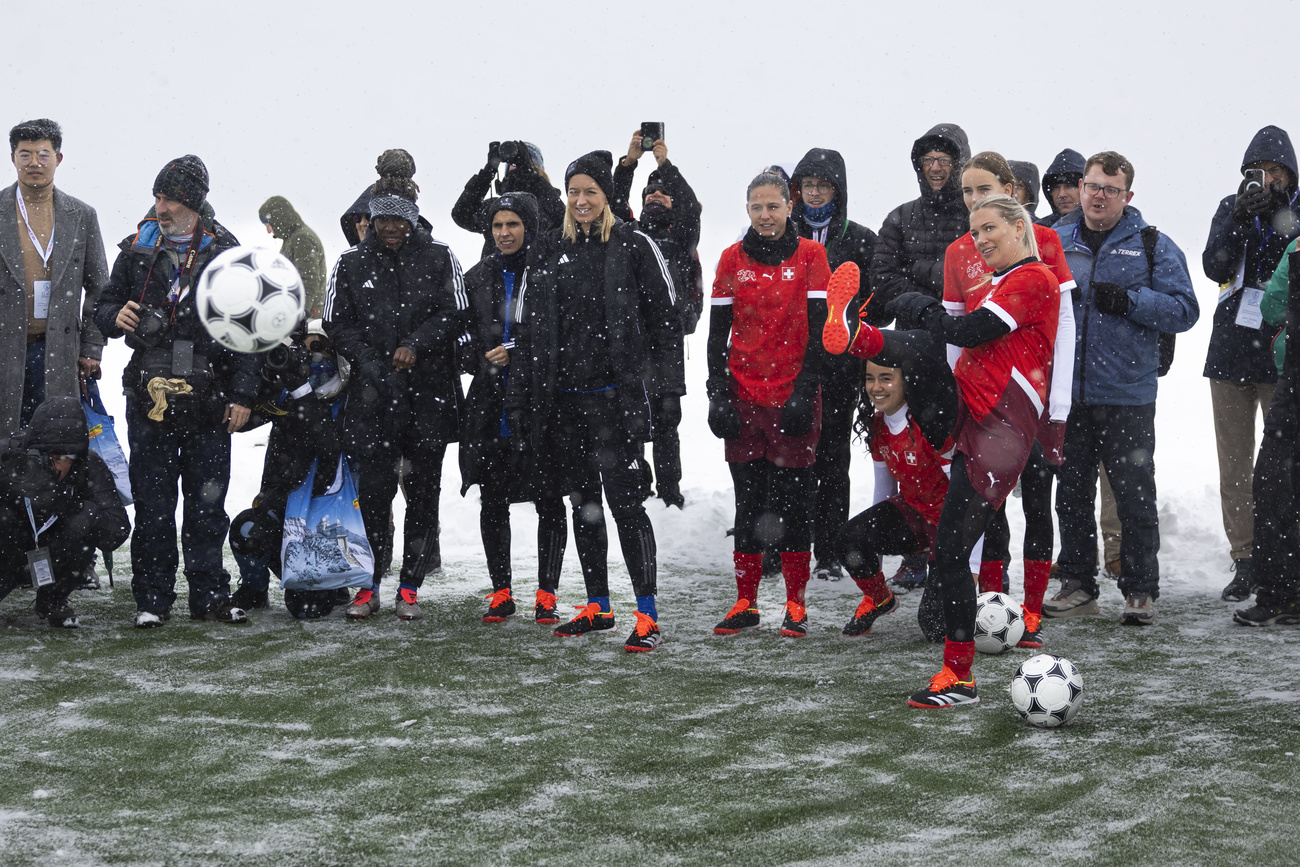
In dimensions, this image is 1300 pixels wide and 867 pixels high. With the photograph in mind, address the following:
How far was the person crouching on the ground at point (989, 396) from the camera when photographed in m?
4.52

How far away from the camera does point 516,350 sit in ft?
19.2

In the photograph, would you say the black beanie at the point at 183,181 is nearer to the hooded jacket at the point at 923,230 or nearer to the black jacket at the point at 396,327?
the black jacket at the point at 396,327

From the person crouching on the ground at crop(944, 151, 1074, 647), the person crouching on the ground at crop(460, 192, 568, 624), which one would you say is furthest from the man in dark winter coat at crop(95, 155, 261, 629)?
the person crouching on the ground at crop(944, 151, 1074, 647)

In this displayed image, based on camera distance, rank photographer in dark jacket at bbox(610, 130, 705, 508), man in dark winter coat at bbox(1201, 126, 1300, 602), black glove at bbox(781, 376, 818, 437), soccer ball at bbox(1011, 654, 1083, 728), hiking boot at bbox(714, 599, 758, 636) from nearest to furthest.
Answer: soccer ball at bbox(1011, 654, 1083, 728) → black glove at bbox(781, 376, 818, 437) → hiking boot at bbox(714, 599, 758, 636) → man in dark winter coat at bbox(1201, 126, 1300, 602) → photographer in dark jacket at bbox(610, 130, 705, 508)

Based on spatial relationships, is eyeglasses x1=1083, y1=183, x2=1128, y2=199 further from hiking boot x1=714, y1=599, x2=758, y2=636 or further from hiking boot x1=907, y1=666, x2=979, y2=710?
hiking boot x1=907, y1=666, x2=979, y2=710

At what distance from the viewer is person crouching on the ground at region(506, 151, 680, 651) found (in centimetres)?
562

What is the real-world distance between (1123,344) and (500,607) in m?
3.40

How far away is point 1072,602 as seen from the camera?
6410mm

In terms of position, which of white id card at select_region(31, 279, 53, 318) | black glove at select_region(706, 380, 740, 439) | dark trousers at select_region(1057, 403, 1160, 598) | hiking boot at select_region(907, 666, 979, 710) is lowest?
hiking boot at select_region(907, 666, 979, 710)

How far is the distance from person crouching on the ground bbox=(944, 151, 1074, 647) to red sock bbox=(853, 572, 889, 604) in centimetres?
45

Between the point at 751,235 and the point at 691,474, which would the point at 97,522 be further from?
the point at 691,474

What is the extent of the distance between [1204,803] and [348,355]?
4.41 m

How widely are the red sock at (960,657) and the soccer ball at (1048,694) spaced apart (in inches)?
12.6

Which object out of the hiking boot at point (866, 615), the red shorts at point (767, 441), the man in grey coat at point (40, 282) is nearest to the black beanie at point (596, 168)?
the red shorts at point (767, 441)
